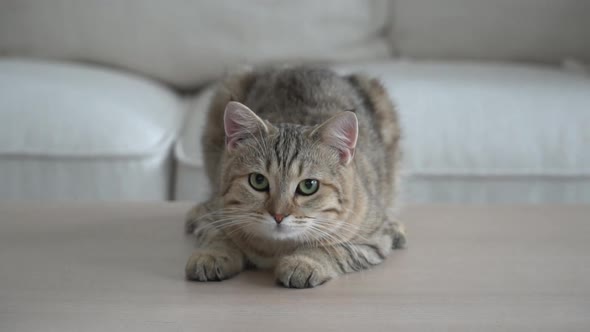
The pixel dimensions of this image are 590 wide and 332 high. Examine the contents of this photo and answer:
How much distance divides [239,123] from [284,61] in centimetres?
139

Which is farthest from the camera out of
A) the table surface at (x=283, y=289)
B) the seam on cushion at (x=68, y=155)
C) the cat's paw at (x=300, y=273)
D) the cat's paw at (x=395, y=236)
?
the seam on cushion at (x=68, y=155)

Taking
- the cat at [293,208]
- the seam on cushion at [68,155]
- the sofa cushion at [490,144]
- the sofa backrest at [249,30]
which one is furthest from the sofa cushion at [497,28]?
the cat at [293,208]

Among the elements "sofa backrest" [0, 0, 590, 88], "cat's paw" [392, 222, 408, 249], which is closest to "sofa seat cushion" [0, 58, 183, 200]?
"sofa backrest" [0, 0, 590, 88]

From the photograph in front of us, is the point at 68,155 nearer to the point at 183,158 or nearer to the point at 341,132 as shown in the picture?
the point at 183,158

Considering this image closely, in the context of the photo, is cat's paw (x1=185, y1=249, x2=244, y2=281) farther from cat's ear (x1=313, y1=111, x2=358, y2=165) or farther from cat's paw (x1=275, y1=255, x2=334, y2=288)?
cat's ear (x1=313, y1=111, x2=358, y2=165)

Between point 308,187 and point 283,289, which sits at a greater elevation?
point 308,187

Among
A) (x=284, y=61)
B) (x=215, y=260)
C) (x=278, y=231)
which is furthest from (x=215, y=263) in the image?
(x=284, y=61)

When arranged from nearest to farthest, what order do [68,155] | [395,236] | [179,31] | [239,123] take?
[239,123] < [395,236] < [68,155] < [179,31]

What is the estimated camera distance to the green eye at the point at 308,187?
113 centimetres

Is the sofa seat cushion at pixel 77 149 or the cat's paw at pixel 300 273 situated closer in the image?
the cat's paw at pixel 300 273

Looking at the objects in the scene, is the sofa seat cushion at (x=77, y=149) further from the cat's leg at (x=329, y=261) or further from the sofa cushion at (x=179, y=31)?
the cat's leg at (x=329, y=261)

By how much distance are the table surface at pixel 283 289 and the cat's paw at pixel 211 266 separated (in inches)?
0.8

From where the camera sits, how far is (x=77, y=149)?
75.2 inches

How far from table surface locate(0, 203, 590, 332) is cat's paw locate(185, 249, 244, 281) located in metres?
0.02
